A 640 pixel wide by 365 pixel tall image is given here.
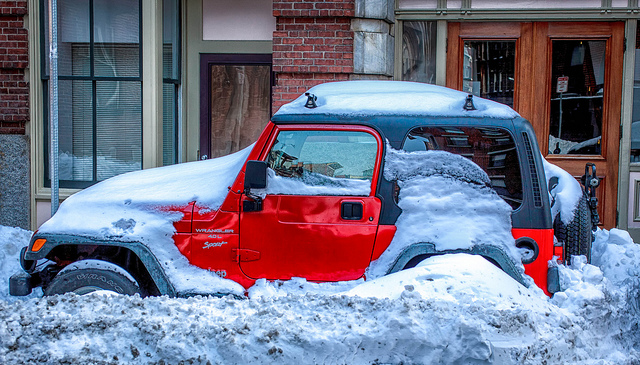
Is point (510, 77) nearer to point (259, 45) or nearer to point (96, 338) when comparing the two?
point (259, 45)

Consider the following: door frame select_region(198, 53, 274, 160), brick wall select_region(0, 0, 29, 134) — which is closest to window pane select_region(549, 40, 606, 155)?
door frame select_region(198, 53, 274, 160)

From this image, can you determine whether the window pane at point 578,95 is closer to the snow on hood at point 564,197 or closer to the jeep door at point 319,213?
the snow on hood at point 564,197

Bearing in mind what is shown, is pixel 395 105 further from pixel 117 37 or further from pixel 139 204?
pixel 117 37

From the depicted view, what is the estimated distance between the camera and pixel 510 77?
7898 millimetres

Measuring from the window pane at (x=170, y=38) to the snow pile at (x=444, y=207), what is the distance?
5129 mm

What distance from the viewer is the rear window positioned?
150 inches

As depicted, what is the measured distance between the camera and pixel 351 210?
3.87 m

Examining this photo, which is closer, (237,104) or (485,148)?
(485,148)

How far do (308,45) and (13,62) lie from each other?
3.91m

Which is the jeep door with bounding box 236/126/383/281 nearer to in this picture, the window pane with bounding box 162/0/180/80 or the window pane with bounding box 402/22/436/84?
the window pane with bounding box 402/22/436/84

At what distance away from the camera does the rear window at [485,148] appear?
381 centimetres

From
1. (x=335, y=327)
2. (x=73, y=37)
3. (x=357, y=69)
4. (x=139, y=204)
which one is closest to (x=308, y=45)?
(x=357, y=69)

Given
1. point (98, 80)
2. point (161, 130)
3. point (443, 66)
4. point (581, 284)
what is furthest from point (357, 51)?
point (581, 284)

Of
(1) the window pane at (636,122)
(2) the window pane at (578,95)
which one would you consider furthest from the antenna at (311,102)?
(1) the window pane at (636,122)
